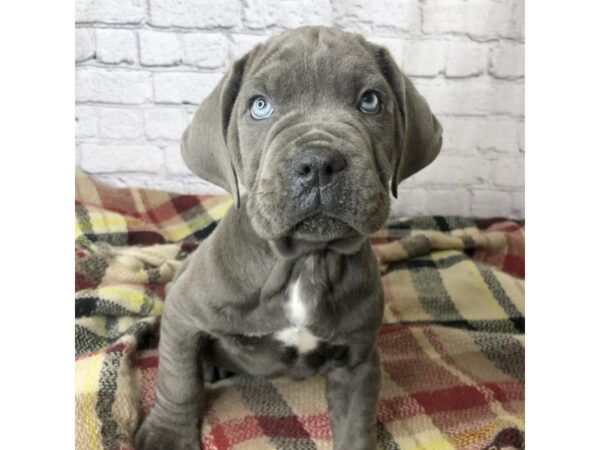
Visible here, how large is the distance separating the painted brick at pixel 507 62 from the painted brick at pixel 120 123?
220 centimetres

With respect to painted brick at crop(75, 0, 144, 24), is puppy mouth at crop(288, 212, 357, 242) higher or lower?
lower

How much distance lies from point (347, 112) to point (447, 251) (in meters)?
2.10

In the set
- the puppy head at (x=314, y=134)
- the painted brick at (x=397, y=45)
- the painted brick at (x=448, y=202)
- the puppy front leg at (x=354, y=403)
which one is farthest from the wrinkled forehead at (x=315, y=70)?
the painted brick at (x=448, y=202)

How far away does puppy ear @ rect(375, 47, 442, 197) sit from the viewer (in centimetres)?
222

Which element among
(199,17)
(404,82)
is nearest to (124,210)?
(199,17)

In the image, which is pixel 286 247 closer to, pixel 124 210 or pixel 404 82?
pixel 404 82

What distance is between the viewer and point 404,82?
2.23 meters

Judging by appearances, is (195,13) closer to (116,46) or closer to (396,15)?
(116,46)

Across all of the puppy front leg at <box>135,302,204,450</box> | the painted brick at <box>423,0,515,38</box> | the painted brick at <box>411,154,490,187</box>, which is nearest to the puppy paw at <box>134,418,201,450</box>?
the puppy front leg at <box>135,302,204,450</box>

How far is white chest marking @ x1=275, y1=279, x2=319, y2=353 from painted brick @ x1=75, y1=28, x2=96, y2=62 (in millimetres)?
2257

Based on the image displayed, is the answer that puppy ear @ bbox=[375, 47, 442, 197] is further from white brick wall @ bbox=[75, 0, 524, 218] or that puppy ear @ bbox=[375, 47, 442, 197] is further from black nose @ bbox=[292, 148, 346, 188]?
white brick wall @ bbox=[75, 0, 524, 218]

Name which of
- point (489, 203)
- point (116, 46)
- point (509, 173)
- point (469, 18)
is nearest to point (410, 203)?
point (489, 203)

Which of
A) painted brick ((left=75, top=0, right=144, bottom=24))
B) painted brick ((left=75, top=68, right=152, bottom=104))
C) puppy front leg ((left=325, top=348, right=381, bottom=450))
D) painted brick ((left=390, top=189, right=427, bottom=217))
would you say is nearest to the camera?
puppy front leg ((left=325, top=348, right=381, bottom=450))
